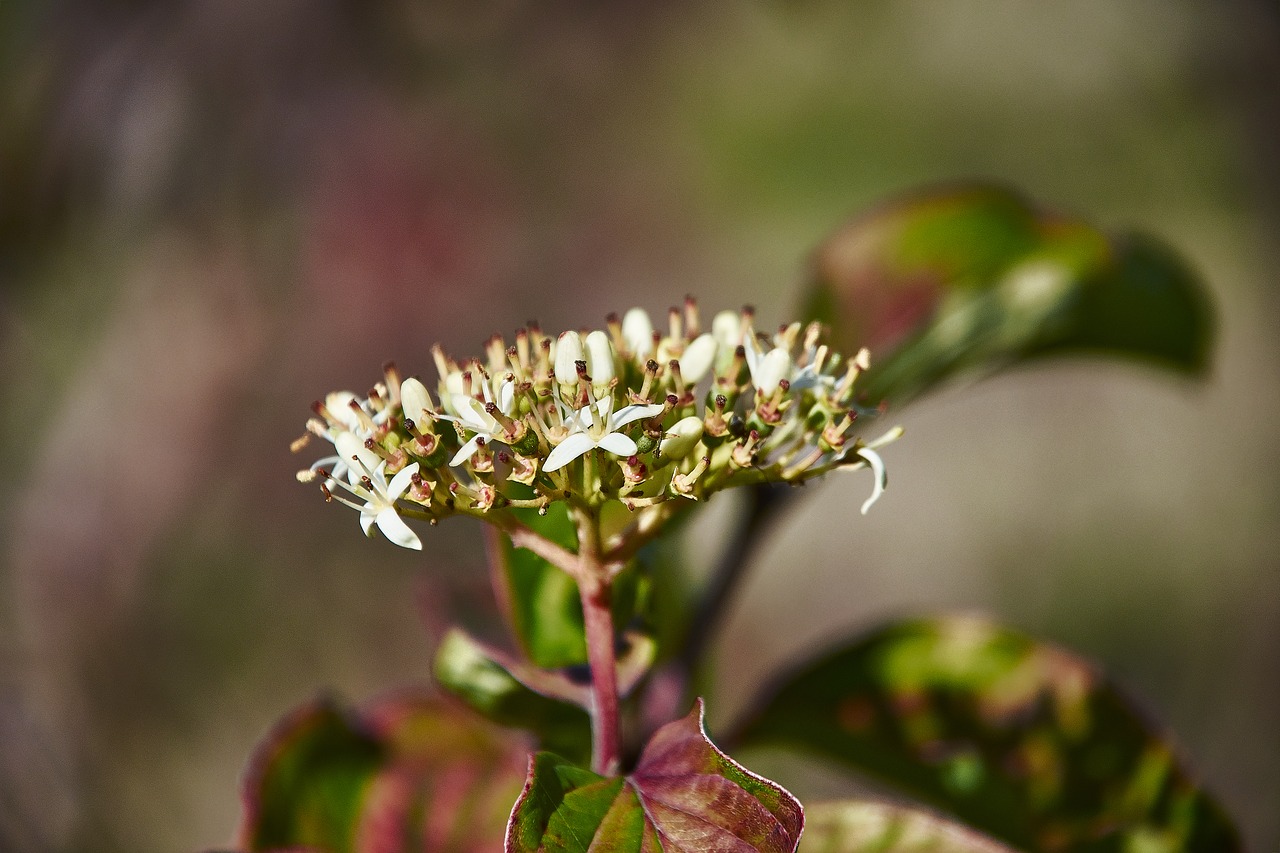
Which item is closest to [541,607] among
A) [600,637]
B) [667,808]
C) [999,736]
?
[600,637]

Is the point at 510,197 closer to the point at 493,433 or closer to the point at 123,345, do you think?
the point at 123,345

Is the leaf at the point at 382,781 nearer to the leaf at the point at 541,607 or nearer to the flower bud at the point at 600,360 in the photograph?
the leaf at the point at 541,607

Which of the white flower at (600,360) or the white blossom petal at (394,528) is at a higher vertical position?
the white flower at (600,360)

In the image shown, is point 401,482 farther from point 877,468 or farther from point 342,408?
point 877,468

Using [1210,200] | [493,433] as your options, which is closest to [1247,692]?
[1210,200]

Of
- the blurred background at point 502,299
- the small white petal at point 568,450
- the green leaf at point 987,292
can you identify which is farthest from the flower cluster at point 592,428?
the blurred background at point 502,299

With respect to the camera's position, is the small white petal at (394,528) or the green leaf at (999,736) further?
the green leaf at (999,736)

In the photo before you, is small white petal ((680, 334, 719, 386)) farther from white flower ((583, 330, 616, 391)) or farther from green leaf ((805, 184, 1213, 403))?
green leaf ((805, 184, 1213, 403))
